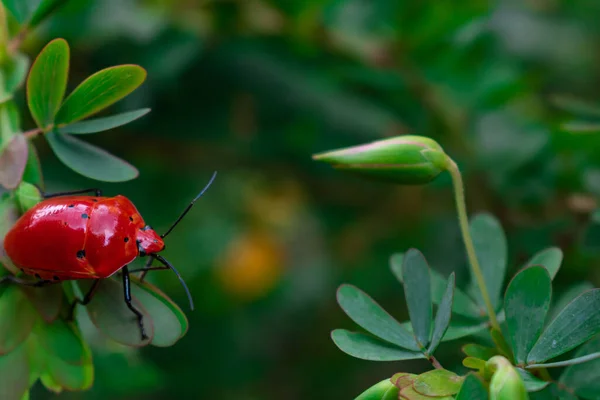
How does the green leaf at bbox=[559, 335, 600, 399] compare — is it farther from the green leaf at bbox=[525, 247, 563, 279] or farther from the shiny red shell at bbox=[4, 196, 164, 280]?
the shiny red shell at bbox=[4, 196, 164, 280]

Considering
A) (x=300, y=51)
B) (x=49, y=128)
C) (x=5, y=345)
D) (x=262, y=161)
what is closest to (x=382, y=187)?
(x=262, y=161)

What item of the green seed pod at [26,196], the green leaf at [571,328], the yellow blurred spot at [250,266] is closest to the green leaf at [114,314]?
the green seed pod at [26,196]

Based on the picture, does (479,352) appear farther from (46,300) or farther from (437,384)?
(46,300)

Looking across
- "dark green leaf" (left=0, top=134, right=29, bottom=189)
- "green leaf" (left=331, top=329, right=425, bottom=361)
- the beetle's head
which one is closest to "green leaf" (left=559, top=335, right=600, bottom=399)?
"green leaf" (left=331, top=329, right=425, bottom=361)

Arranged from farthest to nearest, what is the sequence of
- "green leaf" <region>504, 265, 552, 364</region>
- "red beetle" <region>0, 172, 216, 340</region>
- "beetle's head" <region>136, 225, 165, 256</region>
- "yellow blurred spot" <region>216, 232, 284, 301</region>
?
"yellow blurred spot" <region>216, 232, 284, 301</region> < "beetle's head" <region>136, 225, 165, 256</region> < "red beetle" <region>0, 172, 216, 340</region> < "green leaf" <region>504, 265, 552, 364</region>

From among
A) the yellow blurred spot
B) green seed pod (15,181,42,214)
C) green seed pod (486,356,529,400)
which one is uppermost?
green seed pod (15,181,42,214)

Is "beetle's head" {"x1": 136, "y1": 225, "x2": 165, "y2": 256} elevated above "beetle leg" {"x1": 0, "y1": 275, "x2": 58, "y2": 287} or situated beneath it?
situated beneath
